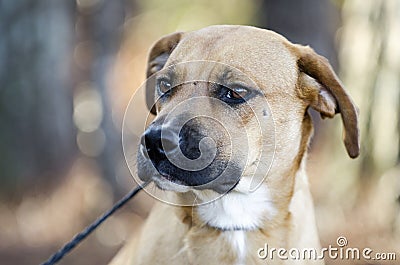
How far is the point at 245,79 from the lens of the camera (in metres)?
3.70

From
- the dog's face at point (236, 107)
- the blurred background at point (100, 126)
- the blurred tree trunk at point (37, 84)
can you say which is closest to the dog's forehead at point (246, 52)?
the dog's face at point (236, 107)

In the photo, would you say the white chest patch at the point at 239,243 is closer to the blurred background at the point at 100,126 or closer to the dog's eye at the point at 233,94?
the dog's eye at the point at 233,94

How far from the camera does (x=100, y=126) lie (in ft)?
32.6

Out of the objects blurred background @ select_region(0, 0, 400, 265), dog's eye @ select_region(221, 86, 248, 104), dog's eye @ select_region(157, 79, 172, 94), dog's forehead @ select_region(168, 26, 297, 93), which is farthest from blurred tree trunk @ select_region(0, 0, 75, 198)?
dog's eye @ select_region(221, 86, 248, 104)

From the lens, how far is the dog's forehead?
371 centimetres

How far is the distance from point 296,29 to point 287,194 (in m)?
5.65

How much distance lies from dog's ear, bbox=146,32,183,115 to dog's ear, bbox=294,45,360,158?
0.64m

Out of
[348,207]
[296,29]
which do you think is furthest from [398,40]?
[296,29]

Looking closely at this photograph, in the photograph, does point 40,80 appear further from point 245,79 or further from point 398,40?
point 245,79

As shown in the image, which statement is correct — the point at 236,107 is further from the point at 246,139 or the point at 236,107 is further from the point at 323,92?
the point at 323,92

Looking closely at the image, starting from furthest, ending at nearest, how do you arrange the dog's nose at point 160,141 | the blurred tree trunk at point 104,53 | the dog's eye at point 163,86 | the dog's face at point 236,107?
the blurred tree trunk at point 104,53 < the dog's eye at point 163,86 < the dog's face at point 236,107 < the dog's nose at point 160,141

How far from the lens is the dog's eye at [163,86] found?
380 cm

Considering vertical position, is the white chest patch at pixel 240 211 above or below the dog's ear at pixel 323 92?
below

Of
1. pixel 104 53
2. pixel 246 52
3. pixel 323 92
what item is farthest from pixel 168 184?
pixel 104 53
